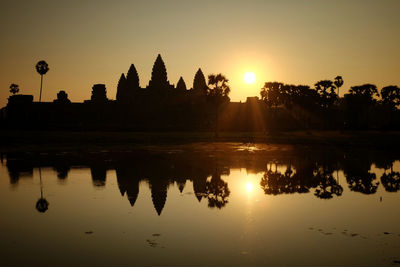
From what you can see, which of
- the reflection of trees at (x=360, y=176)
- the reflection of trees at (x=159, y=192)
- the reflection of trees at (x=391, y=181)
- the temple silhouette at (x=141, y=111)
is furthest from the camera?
the temple silhouette at (x=141, y=111)

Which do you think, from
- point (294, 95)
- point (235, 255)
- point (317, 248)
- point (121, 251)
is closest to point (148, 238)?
point (121, 251)

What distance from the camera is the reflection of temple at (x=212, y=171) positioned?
48.5ft

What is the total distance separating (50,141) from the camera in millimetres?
40219

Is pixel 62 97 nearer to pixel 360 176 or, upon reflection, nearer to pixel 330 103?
pixel 330 103

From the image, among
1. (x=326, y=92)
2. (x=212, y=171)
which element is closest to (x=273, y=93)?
(x=326, y=92)

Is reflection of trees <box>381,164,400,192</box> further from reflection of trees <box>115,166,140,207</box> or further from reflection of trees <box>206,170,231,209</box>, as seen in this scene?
reflection of trees <box>115,166,140,207</box>

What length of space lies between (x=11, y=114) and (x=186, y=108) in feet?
95.9

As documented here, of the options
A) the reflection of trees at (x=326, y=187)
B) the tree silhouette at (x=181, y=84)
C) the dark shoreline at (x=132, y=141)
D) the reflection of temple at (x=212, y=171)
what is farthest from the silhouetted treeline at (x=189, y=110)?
the reflection of trees at (x=326, y=187)

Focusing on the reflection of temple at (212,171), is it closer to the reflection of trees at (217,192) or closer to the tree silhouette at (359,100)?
the reflection of trees at (217,192)

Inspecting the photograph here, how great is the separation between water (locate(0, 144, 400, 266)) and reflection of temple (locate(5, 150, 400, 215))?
56mm

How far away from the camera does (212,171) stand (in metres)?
19.6

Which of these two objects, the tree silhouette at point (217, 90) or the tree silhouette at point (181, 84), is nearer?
the tree silhouette at point (217, 90)

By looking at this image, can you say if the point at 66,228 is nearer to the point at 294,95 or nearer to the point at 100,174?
the point at 100,174

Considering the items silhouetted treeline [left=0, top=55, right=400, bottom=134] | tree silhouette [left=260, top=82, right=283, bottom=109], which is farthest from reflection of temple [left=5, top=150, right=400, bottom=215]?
tree silhouette [left=260, top=82, right=283, bottom=109]
